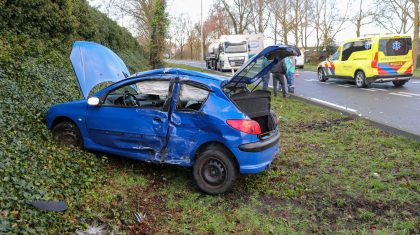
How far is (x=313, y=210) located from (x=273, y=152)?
0.97 m

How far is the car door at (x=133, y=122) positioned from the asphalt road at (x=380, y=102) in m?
4.78

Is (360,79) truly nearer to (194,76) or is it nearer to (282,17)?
(194,76)

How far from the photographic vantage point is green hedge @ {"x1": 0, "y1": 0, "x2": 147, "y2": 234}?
11.4 ft

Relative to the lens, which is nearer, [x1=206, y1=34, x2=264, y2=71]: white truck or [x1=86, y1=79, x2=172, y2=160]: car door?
[x1=86, y1=79, x2=172, y2=160]: car door

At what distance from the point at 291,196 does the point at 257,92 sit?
1.46m

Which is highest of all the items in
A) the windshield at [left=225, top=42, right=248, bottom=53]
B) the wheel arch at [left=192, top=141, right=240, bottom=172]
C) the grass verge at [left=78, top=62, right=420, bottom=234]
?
the windshield at [left=225, top=42, right=248, bottom=53]

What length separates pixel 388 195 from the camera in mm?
4621

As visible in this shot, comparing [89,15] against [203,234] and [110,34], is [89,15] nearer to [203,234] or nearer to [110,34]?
[110,34]

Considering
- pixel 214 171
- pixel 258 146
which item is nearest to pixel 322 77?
pixel 258 146

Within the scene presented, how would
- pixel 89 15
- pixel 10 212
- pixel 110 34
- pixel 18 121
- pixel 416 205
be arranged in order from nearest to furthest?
pixel 10 212 < pixel 416 205 < pixel 18 121 < pixel 89 15 < pixel 110 34

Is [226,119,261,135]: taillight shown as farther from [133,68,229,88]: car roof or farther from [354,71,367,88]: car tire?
[354,71,367,88]: car tire

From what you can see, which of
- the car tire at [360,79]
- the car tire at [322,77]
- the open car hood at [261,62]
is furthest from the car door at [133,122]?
the car tire at [322,77]

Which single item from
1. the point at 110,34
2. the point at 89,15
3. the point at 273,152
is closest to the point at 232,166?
the point at 273,152

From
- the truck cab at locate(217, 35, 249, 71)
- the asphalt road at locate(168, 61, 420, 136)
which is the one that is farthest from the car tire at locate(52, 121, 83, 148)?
the truck cab at locate(217, 35, 249, 71)
